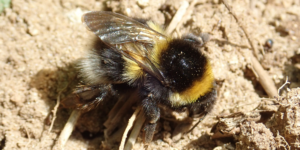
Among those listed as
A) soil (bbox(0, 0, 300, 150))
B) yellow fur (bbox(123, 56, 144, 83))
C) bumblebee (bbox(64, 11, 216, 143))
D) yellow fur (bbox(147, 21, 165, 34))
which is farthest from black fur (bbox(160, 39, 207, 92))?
soil (bbox(0, 0, 300, 150))

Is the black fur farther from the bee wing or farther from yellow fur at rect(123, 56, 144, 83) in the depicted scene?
yellow fur at rect(123, 56, 144, 83)

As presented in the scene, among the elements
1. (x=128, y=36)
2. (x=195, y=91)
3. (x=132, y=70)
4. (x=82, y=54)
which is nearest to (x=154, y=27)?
(x=128, y=36)

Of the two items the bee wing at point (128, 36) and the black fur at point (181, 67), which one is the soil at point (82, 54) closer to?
the bee wing at point (128, 36)

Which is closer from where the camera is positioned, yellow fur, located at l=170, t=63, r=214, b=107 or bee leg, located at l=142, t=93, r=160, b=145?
yellow fur, located at l=170, t=63, r=214, b=107

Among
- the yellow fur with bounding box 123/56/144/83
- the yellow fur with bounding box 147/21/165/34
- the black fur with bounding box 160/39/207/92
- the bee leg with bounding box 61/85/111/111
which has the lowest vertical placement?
the bee leg with bounding box 61/85/111/111

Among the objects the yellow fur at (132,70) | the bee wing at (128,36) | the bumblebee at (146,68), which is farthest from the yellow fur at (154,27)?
the yellow fur at (132,70)

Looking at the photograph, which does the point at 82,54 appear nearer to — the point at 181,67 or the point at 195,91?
the point at 181,67

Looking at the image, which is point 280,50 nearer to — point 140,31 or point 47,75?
point 140,31

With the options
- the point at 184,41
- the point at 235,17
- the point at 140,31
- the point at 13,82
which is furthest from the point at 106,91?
the point at 235,17
